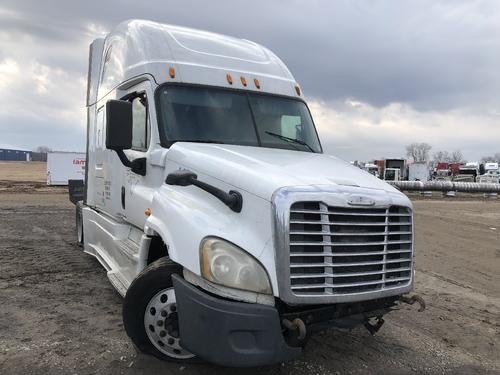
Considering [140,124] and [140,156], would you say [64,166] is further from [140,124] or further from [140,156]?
[140,156]

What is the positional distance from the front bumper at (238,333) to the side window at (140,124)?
7.34 feet

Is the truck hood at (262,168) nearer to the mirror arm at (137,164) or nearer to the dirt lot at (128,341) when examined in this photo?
the mirror arm at (137,164)

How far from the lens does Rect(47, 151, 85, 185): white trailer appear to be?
88.9ft

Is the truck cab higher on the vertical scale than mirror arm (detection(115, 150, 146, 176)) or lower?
lower

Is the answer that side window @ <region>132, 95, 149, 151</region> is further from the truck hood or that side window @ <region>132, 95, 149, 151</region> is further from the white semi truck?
the truck hood

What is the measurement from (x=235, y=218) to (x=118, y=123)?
1.62m

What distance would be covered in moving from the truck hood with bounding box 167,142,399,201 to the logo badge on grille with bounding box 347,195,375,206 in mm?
191

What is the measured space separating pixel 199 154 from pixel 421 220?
14223 millimetres

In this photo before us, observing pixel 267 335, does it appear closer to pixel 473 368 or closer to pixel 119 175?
pixel 473 368

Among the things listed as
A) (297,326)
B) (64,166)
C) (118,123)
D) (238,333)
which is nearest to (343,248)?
(297,326)

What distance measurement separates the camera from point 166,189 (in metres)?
4.32

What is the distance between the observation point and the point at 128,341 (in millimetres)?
4684

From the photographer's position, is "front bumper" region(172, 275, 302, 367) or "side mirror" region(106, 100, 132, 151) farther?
"side mirror" region(106, 100, 132, 151)

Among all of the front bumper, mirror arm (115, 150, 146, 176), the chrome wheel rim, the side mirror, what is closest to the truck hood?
the side mirror
